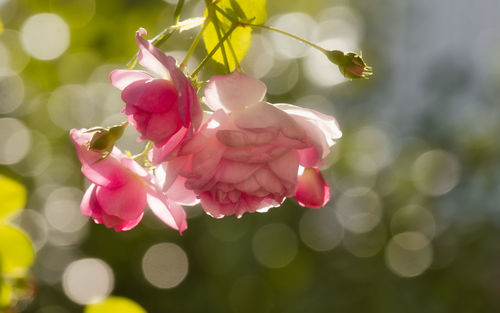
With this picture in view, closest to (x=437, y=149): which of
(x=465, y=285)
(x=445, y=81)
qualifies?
(x=445, y=81)

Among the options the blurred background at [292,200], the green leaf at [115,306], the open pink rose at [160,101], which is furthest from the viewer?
the blurred background at [292,200]

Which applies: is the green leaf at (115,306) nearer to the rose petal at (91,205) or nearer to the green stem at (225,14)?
the rose petal at (91,205)

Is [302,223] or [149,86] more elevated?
[149,86]

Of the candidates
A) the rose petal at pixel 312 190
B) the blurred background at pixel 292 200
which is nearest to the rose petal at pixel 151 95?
the rose petal at pixel 312 190

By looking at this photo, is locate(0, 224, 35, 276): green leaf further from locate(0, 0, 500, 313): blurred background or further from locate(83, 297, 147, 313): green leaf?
locate(0, 0, 500, 313): blurred background

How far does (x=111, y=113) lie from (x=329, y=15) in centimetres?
115

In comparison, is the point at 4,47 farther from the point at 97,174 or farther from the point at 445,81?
the point at 445,81

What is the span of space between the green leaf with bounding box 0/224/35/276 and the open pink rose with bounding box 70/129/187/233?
0.26m

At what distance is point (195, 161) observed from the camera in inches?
16.3

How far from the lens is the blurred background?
1522 mm

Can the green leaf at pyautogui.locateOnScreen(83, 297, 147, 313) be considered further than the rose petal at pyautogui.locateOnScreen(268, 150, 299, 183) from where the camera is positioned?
Yes

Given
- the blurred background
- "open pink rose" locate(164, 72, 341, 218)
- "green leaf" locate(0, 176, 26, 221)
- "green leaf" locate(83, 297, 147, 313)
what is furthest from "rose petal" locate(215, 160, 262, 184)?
the blurred background

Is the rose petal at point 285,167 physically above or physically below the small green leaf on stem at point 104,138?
below

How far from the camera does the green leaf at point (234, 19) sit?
19.0 inches
